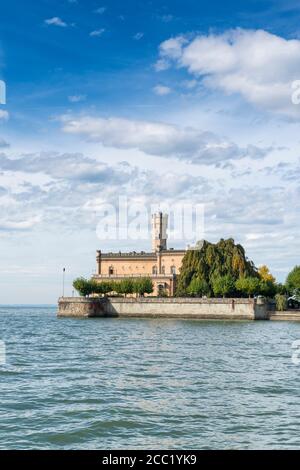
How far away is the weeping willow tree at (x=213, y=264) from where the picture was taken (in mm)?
78000

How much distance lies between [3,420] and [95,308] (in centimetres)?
6302

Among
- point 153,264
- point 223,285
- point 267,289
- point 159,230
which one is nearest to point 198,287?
point 223,285

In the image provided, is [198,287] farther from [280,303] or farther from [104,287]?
[104,287]

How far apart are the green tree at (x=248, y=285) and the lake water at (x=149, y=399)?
40.4m

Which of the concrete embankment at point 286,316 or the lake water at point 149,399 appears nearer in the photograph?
the lake water at point 149,399

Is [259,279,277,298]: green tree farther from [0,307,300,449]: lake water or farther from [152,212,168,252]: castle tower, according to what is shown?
[0,307,300,449]: lake water

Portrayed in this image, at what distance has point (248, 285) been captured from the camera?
75.0 metres

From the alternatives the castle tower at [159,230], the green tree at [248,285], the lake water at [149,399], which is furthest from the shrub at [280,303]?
the lake water at [149,399]

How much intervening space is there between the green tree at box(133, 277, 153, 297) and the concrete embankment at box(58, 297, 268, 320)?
19.9 feet

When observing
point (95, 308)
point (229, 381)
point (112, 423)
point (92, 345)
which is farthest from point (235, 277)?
point (112, 423)

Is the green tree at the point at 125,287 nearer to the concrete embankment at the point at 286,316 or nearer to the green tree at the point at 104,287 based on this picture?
the green tree at the point at 104,287

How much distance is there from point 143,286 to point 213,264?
37.3 feet

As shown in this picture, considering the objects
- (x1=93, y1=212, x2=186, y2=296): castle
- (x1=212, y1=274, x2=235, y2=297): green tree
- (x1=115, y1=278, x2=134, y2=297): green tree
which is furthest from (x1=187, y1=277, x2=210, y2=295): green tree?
(x1=93, y1=212, x2=186, y2=296): castle
